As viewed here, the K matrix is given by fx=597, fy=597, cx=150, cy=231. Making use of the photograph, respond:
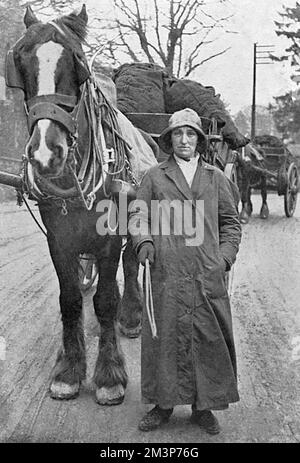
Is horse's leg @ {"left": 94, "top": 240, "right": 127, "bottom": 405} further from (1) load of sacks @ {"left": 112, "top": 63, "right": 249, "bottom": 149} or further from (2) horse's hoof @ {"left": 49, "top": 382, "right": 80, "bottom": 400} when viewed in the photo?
(1) load of sacks @ {"left": 112, "top": 63, "right": 249, "bottom": 149}

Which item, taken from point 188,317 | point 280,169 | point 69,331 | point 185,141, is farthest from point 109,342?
point 280,169

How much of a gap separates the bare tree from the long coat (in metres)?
3.81

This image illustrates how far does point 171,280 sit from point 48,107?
108 centimetres

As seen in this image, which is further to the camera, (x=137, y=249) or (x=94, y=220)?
(x=94, y=220)

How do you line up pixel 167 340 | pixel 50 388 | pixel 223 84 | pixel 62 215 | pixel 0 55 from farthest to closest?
pixel 0 55 → pixel 223 84 → pixel 50 388 → pixel 62 215 → pixel 167 340

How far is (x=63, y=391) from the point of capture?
379cm

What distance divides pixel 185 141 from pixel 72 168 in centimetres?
64

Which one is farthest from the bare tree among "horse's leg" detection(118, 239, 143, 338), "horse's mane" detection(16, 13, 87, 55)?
"horse's mane" detection(16, 13, 87, 55)

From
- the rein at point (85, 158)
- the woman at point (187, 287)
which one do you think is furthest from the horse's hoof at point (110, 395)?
the rein at point (85, 158)

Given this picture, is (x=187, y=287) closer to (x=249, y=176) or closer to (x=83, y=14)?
(x=83, y=14)

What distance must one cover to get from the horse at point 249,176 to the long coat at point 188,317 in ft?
30.9
